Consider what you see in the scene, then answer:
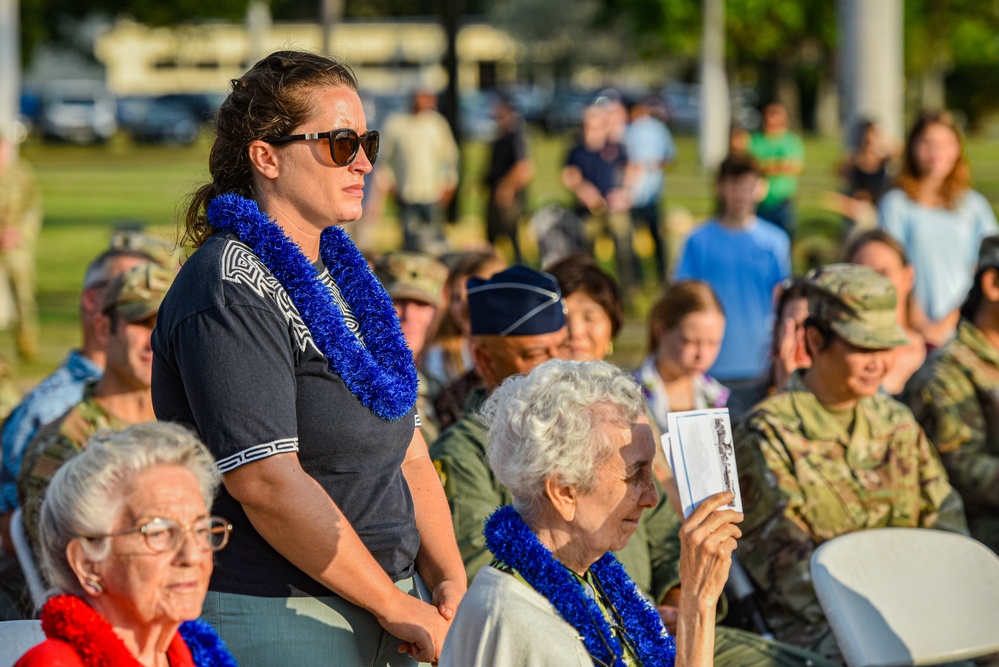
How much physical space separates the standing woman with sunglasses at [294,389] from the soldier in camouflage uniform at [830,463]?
5.69ft

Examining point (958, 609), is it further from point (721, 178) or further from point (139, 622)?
point (721, 178)

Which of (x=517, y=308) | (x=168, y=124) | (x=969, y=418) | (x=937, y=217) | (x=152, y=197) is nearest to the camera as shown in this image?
(x=517, y=308)

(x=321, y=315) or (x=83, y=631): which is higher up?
(x=321, y=315)

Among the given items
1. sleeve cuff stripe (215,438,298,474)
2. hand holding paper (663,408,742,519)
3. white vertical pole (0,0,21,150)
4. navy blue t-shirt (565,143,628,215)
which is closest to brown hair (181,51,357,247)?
A: sleeve cuff stripe (215,438,298,474)

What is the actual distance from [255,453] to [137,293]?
6.80ft

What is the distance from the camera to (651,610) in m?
3.06

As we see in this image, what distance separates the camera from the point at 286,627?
2.84 meters

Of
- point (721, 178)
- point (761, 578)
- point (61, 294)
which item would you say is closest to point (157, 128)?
point (61, 294)

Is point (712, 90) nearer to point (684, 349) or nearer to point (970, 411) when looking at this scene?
point (684, 349)

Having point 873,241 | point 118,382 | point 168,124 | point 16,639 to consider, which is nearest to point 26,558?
point 118,382

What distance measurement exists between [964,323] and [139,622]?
12.4 feet

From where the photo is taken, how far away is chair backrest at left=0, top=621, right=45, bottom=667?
9.68 ft

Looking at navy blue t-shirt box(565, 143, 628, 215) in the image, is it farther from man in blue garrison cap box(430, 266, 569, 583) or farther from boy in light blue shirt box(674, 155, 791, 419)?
man in blue garrison cap box(430, 266, 569, 583)

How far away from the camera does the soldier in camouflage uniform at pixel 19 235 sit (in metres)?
10.9
